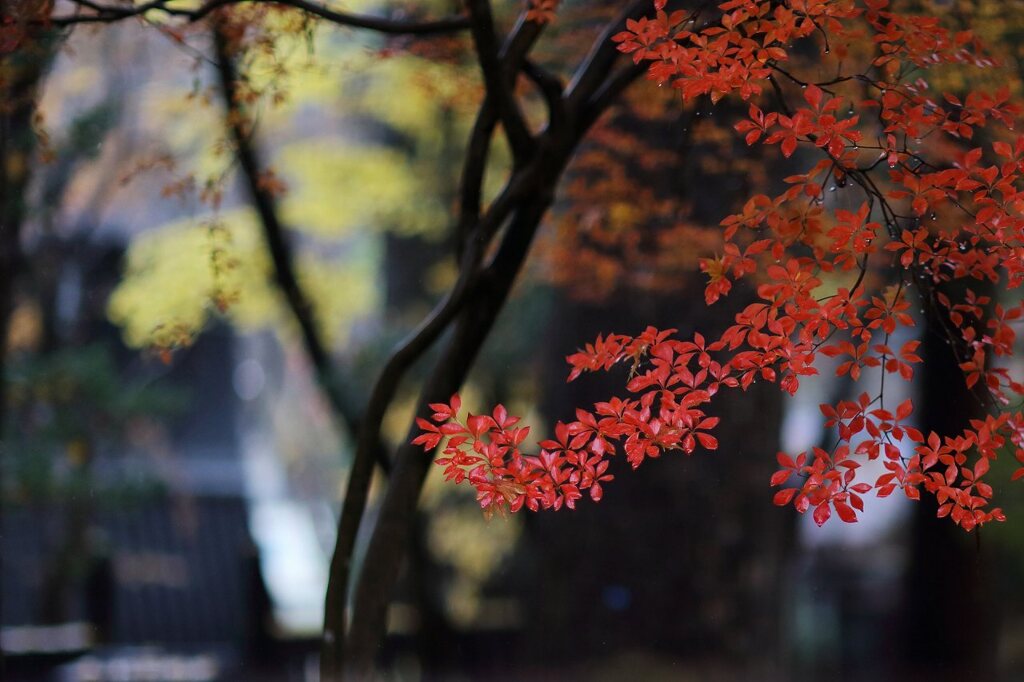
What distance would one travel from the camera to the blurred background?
6094 millimetres

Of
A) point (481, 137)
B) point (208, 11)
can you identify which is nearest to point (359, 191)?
point (481, 137)

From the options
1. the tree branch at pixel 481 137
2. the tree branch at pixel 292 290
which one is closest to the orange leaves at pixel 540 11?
the tree branch at pixel 481 137

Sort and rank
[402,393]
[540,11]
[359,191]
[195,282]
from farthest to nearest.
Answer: [359,191] → [195,282] → [402,393] → [540,11]

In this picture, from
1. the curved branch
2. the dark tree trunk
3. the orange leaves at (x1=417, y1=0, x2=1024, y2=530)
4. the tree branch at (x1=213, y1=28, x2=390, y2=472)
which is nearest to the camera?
the orange leaves at (x1=417, y1=0, x2=1024, y2=530)

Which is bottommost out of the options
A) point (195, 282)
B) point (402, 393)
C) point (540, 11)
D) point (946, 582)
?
point (946, 582)

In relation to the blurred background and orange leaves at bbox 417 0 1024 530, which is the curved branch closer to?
the blurred background

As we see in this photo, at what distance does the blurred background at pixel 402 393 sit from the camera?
6.09 meters

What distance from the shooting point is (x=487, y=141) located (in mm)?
3965

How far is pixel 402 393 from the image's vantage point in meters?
8.26

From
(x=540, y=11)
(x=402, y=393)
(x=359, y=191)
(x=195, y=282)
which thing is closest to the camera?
(x=540, y=11)

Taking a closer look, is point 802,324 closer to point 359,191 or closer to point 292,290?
point 292,290

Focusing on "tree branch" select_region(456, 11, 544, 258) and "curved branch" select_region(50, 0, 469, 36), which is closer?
"curved branch" select_region(50, 0, 469, 36)

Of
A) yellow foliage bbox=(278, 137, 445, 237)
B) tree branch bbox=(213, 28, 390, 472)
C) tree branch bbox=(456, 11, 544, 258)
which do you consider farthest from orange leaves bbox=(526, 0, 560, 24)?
yellow foliage bbox=(278, 137, 445, 237)

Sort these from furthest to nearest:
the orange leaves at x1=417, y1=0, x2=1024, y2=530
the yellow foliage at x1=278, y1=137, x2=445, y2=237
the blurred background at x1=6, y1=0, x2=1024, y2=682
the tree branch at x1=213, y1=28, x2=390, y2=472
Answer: the yellow foliage at x1=278, y1=137, x2=445, y2=237 < the tree branch at x1=213, y1=28, x2=390, y2=472 < the blurred background at x1=6, y1=0, x2=1024, y2=682 < the orange leaves at x1=417, y1=0, x2=1024, y2=530
